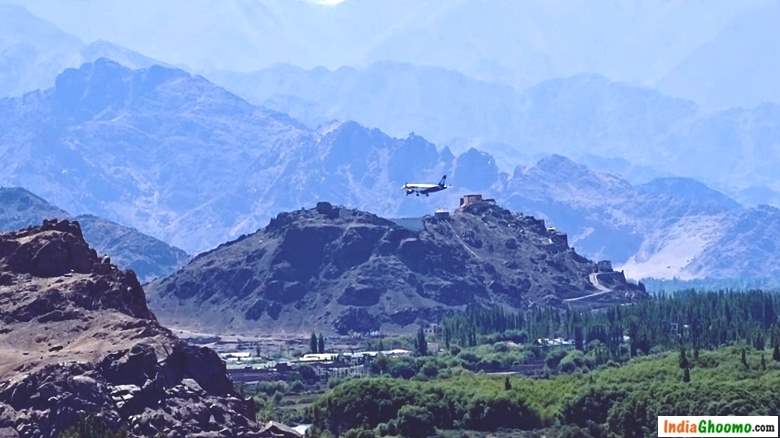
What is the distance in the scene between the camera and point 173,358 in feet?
584

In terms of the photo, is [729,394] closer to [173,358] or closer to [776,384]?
[776,384]

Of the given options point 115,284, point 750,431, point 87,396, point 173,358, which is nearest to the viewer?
point 750,431

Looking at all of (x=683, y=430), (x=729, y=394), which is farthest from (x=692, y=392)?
(x=683, y=430)

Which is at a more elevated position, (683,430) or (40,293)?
(40,293)

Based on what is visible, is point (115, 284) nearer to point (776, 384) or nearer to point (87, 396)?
point (87, 396)

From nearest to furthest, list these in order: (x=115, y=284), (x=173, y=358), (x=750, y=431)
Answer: (x=750, y=431) → (x=173, y=358) → (x=115, y=284)

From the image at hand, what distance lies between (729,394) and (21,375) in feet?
229

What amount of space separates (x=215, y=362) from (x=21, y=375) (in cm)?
2167

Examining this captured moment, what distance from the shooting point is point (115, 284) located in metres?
193

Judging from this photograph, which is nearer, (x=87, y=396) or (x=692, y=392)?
(x=87, y=396)

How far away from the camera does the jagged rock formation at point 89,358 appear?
6555 inches

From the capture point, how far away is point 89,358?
6841 inches

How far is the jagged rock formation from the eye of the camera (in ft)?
546

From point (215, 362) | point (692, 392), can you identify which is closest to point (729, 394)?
point (692, 392)
